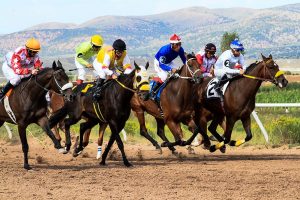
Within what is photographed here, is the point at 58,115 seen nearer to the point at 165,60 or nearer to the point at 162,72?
the point at 162,72

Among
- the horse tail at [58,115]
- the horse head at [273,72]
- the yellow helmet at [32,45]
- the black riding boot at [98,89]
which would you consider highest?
the yellow helmet at [32,45]

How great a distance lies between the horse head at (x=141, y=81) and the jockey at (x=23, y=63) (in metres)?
1.60

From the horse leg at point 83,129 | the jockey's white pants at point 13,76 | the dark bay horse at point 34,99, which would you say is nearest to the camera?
the dark bay horse at point 34,99

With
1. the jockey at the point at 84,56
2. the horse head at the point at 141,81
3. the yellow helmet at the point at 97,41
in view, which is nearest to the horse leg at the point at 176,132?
the horse head at the point at 141,81

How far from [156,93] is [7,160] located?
290cm

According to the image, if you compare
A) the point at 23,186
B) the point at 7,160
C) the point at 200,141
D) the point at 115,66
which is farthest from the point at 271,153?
the point at 23,186

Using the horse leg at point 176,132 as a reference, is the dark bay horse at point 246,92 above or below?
above

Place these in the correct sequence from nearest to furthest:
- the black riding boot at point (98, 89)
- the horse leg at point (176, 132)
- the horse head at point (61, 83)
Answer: the horse head at point (61, 83) < the black riding boot at point (98, 89) < the horse leg at point (176, 132)

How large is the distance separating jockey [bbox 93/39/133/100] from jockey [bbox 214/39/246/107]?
1.66m

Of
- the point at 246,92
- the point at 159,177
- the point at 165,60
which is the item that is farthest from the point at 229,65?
the point at 159,177

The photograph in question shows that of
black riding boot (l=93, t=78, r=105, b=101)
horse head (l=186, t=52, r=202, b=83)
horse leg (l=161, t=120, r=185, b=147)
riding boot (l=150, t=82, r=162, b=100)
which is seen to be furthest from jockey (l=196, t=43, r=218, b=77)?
black riding boot (l=93, t=78, r=105, b=101)

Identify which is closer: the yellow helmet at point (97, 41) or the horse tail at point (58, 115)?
the yellow helmet at point (97, 41)

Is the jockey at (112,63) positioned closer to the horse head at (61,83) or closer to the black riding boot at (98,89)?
the black riding boot at (98,89)

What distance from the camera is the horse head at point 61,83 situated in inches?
435
